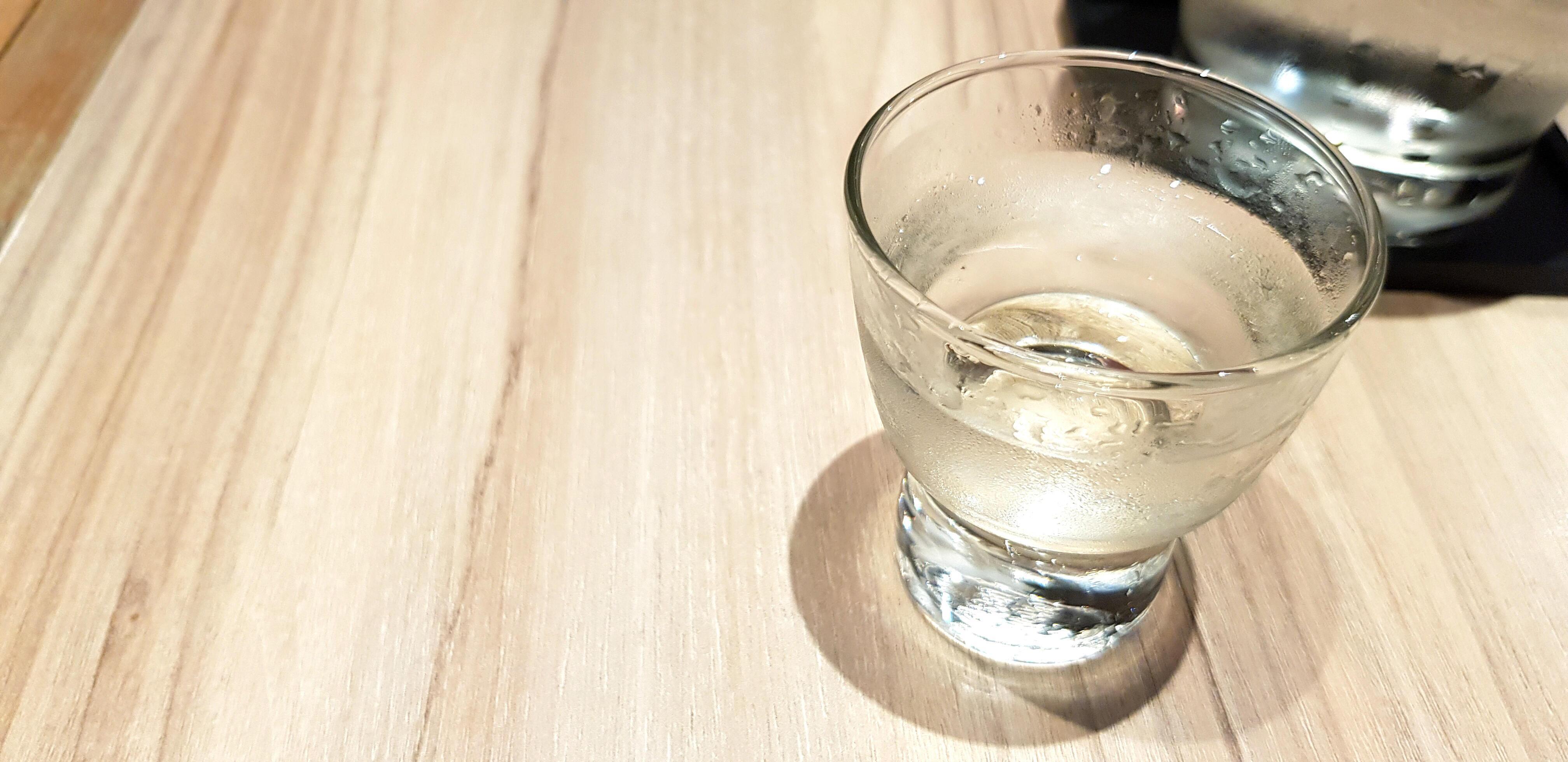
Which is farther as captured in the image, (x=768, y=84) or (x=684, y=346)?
(x=768, y=84)

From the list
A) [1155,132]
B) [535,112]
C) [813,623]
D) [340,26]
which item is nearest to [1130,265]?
[1155,132]

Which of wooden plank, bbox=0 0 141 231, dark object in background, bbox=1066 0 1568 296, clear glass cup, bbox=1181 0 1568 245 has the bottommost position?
dark object in background, bbox=1066 0 1568 296

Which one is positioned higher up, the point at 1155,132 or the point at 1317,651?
the point at 1155,132

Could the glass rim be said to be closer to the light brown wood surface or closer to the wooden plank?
the light brown wood surface

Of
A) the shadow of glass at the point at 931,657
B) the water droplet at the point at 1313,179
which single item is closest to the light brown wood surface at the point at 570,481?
the shadow of glass at the point at 931,657

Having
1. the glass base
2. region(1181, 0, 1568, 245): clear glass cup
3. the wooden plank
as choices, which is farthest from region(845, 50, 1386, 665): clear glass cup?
the wooden plank

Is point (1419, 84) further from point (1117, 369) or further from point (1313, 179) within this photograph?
point (1117, 369)

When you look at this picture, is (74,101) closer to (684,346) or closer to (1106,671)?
(684,346)

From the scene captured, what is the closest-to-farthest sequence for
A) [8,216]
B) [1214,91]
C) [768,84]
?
1. [1214,91]
2. [8,216]
3. [768,84]
